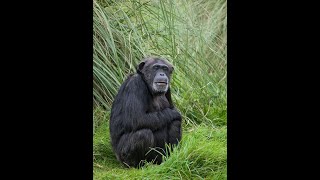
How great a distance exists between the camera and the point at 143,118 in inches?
114

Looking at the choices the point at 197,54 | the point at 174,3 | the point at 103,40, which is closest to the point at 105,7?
the point at 103,40

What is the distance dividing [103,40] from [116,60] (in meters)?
0.14

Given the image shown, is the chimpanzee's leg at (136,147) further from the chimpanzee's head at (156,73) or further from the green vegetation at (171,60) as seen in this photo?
the chimpanzee's head at (156,73)

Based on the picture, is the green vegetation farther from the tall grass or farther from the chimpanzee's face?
the chimpanzee's face

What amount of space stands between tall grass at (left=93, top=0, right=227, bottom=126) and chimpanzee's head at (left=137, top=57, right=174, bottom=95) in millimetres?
213

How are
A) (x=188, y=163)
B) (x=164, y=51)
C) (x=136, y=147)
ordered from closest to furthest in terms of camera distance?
(x=188, y=163) → (x=136, y=147) → (x=164, y=51)

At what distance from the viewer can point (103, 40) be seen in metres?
3.11

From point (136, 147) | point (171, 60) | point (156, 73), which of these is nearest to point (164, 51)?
point (171, 60)

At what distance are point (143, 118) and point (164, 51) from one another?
2.01 feet

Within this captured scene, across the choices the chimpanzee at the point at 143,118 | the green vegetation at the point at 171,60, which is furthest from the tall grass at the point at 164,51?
the chimpanzee at the point at 143,118

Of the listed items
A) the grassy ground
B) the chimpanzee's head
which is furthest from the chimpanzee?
the grassy ground

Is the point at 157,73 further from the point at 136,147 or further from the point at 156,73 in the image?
the point at 136,147

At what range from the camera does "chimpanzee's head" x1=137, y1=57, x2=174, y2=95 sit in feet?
9.42
